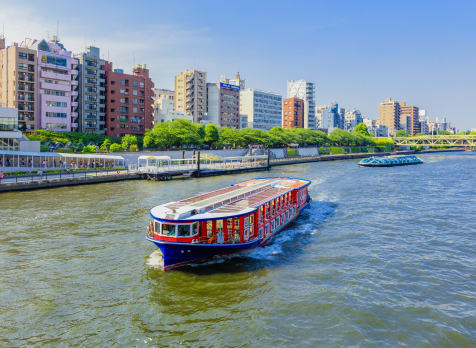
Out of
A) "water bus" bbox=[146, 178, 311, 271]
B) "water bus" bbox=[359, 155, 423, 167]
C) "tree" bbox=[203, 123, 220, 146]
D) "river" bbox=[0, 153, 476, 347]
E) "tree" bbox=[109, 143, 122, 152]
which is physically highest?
"tree" bbox=[203, 123, 220, 146]

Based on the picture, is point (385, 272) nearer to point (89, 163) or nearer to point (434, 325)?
point (434, 325)

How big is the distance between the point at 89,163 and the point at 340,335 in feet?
198

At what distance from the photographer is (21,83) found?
81.4m

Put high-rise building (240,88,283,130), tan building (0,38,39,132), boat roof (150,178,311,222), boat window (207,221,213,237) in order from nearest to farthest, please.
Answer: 1. boat roof (150,178,311,222)
2. boat window (207,221,213,237)
3. tan building (0,38,39,132)
4. high-rise building (240,88,283,130)

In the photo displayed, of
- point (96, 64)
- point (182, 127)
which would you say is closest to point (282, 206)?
point (182, 127)

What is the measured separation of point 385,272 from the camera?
71.4 ft

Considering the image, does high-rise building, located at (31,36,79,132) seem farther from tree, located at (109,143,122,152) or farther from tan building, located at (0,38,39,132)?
tree, located at (109,143,122,152)

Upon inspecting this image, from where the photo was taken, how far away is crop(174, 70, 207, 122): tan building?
14775cm

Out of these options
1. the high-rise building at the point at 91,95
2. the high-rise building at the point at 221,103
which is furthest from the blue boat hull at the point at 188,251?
the high-rise building at the point at 221,103

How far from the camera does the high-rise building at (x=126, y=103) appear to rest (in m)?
101

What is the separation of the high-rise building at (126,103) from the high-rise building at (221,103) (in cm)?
5155

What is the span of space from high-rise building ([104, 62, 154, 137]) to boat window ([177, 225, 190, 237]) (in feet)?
282

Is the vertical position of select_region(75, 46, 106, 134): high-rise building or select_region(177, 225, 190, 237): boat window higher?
select_region(75, 46, 106, 134): high-rise building

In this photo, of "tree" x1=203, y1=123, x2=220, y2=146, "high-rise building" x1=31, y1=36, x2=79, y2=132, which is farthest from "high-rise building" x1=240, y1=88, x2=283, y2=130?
"high-rise building" x1=31, y1=36, x2=79, y2=132
